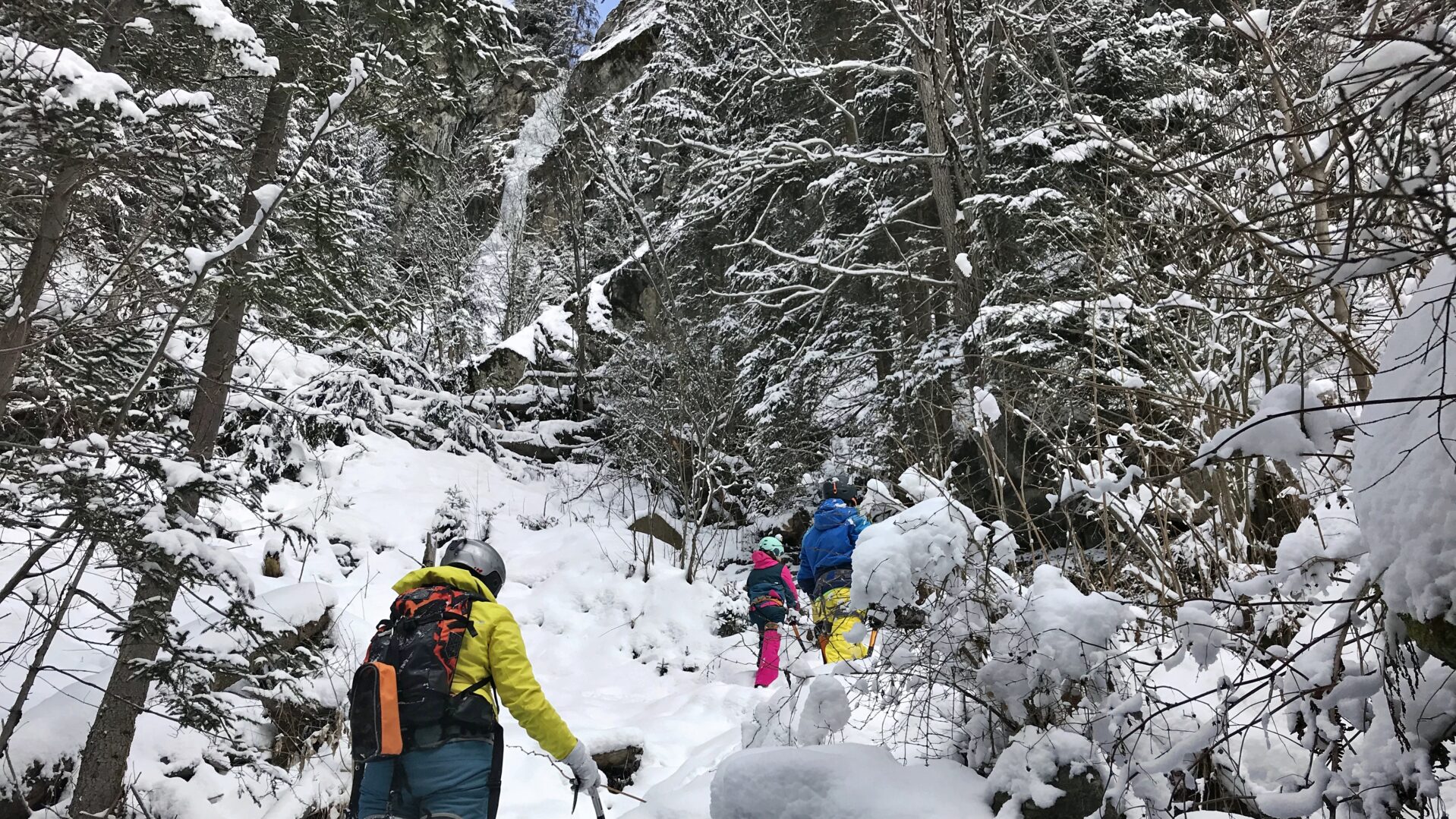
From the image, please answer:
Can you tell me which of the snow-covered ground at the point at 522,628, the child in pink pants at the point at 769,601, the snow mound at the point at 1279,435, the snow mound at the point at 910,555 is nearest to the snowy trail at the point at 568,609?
the snow-covered ground at the point at 522,628

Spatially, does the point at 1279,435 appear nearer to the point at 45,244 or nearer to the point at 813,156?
the point at 45,244

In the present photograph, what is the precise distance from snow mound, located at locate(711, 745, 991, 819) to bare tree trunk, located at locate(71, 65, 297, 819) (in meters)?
2.78

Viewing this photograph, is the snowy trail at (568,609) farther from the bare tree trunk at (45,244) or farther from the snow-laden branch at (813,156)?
the snow-laden branch at (813,156)

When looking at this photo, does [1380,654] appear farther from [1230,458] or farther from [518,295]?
[518,295]

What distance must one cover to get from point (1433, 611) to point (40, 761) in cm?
616

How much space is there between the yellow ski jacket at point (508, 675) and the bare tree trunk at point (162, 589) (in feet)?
5.38

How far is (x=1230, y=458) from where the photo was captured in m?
1.84

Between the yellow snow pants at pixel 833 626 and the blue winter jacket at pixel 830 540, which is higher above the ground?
the blue winter jacket at pixel 830 540

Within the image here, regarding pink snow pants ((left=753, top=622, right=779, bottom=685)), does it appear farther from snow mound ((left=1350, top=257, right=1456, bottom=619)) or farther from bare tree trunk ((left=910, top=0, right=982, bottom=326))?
snow mound ((left=1350, top=257, right=1456, bottom=619))

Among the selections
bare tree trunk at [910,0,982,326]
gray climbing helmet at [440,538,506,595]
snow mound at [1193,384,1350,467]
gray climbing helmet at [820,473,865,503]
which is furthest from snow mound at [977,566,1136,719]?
bare tree trunk at [910,0,982,326]

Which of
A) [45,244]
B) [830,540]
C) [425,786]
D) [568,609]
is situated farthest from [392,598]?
[425,786]

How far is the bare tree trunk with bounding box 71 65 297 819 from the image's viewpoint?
147 inches

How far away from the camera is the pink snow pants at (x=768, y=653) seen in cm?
653

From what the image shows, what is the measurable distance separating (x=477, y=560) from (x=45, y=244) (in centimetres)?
255
